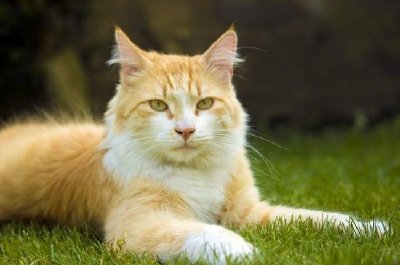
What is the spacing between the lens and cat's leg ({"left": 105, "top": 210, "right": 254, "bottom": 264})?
8.20 feet

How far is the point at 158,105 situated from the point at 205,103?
0.69 ft

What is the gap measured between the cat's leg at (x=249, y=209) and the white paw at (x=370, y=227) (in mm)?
118

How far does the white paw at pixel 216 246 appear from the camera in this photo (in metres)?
2.45

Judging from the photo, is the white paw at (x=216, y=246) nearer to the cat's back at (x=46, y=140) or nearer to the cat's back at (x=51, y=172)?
the cat's back at (x=51, y=172)


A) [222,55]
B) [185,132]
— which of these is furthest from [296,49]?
[185,132]

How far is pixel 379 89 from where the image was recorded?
7.53 meters

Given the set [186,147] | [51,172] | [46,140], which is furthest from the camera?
[46,140]

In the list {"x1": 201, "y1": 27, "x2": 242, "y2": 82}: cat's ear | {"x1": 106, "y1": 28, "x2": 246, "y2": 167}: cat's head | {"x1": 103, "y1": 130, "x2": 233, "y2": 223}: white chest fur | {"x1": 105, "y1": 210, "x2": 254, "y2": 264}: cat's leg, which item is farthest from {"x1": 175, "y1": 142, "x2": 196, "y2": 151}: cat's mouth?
{"x1": 201, "y1": 27, "x2": 242, "y2": 82}: cat's ear

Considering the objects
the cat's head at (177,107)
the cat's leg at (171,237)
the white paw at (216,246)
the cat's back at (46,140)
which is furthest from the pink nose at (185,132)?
the cat's back at (46,140)

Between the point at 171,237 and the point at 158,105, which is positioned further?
the point at 158,105

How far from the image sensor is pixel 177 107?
2.96m

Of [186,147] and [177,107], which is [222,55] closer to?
[177,107]

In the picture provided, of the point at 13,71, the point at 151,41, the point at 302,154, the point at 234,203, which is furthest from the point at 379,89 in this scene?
the point at 234,203

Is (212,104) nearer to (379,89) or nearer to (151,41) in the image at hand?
(151,41)
